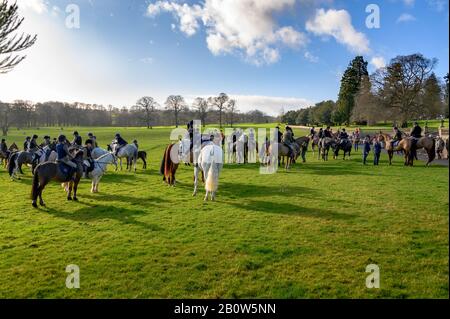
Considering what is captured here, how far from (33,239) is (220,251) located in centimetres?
435

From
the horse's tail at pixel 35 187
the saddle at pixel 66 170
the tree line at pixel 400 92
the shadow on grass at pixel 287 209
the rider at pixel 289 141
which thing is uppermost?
the tree line at pixel 400 92

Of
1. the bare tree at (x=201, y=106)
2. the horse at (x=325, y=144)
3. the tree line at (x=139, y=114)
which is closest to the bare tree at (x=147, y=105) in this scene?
the tree line at (x=139, y=114)

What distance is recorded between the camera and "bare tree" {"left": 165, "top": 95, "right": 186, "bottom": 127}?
199 ft

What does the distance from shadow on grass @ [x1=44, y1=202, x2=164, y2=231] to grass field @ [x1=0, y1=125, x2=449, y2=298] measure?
30 mm

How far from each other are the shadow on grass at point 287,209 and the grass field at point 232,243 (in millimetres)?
32

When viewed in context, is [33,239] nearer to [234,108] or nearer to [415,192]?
[415,192]

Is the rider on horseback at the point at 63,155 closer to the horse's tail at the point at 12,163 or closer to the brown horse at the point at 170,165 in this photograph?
the brown horse at the point at 170,165

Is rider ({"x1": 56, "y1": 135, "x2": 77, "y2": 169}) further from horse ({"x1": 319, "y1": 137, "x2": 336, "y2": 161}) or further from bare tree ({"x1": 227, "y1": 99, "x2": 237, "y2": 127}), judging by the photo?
bare tree ({"x1": 227, "y1": 99, "x2": 237, "y2": 127})

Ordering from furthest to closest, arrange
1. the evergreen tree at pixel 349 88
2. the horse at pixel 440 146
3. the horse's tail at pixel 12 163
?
the evergreen tree at pixel 349 88
the horse at pixel 440 146
the horse's tail at pixel 12 163

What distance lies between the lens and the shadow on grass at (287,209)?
8234 millimetres

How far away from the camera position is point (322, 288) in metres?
4.64

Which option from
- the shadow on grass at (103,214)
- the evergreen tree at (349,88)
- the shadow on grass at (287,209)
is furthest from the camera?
the evergreen tree at (349,88)

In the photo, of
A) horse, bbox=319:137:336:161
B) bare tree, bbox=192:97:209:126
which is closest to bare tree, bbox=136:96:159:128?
bare tree, bbox=192:97:209:126
